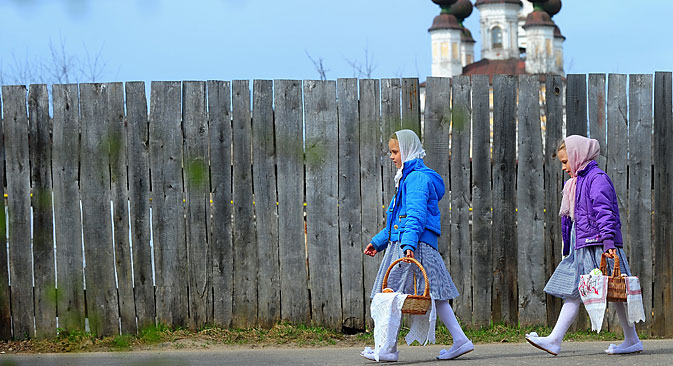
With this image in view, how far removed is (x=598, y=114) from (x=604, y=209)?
142 cm

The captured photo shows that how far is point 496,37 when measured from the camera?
Result: 8431cm

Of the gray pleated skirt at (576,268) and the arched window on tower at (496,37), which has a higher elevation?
the arched window on tower at (496,37)

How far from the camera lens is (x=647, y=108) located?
6676 millimetres

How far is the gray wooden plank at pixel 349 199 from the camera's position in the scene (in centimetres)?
655

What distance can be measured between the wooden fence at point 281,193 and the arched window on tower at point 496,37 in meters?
78.9

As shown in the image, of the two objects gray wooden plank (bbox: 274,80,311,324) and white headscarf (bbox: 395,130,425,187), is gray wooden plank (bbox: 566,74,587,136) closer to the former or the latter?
white headscarf (bbox: 395,130,425,187)

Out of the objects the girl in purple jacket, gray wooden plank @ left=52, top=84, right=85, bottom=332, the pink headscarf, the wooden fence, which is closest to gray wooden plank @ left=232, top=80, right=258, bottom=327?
the wooden fence

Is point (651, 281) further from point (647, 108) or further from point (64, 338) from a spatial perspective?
point (64, 338)

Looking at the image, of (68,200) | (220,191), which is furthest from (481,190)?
(68,200)

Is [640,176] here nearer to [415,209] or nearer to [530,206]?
[530,206]

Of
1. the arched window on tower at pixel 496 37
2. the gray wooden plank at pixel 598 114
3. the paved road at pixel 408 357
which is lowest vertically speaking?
the paved road at pixel 408 357

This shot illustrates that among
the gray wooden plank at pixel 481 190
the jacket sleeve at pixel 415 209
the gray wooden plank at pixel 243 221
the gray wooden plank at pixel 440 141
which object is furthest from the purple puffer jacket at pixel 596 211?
the gray wooden plank at pixel 243 221

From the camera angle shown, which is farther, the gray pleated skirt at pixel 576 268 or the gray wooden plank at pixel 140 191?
the gray wooden plank at pixel 140 191

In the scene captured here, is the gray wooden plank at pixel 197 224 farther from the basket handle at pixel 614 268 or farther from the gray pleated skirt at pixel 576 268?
the basket handle at pixel 614 268
